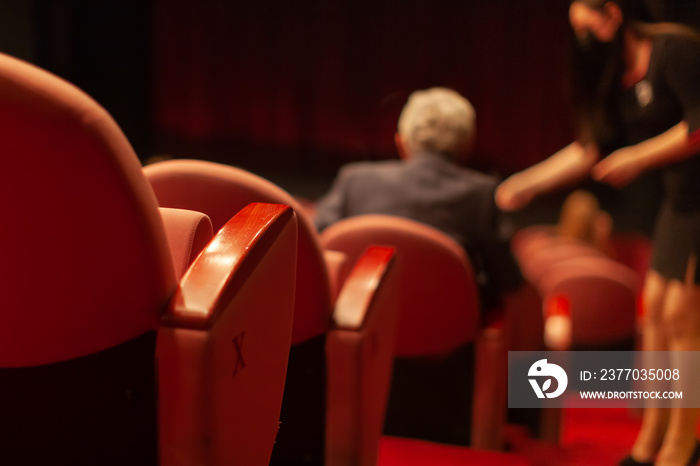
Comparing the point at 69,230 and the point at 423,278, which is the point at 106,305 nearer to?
the point at 69,230

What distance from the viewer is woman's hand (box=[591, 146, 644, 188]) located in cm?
138

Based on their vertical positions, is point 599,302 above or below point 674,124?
below

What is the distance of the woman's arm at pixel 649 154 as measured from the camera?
127 centimetres

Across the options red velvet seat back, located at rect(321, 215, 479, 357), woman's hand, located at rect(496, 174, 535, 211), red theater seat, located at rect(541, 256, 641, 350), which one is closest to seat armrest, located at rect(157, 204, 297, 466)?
red velvet seat back, located at rect(321, 215, 479, 357)

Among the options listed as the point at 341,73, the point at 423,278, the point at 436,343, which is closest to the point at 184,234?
the point at 423,278

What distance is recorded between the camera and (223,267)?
53 centimetres

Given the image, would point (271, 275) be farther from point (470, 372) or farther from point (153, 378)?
point (470, 372)

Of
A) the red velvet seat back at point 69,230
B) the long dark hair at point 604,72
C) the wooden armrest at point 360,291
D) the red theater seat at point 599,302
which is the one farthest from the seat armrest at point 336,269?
the red theater seat at point 599,302

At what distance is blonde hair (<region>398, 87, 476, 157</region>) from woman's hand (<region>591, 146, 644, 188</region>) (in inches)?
13.8

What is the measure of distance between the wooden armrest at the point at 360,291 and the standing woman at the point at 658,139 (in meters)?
0.62

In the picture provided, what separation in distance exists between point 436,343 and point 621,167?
1.74ft

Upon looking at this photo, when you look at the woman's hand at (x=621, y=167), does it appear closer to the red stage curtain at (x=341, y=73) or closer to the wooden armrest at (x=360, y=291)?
the wooden armrest at (x=360, y=291)

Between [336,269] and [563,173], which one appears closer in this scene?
[336,269]

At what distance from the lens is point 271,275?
0.60m
